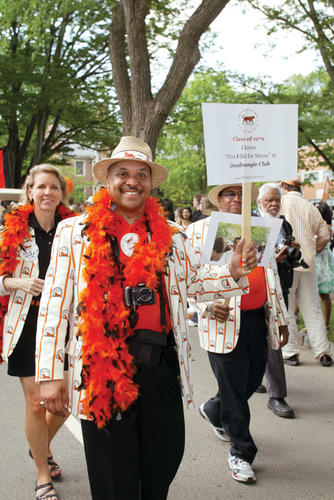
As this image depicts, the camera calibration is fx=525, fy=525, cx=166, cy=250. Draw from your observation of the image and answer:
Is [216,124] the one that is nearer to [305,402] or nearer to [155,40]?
[305,402]

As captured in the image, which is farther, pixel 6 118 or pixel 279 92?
pixel 6 118

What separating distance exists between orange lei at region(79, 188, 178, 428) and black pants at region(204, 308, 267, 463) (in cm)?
128

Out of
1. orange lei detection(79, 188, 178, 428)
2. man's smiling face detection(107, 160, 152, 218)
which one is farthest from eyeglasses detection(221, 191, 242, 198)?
orange lei detection(79, 188, 178, 428)

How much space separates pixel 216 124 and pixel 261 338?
5.26 feet

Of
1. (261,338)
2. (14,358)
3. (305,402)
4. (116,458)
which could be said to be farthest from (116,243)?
(305,402)

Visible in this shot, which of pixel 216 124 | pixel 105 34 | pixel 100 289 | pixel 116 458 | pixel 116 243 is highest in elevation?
pixel 105 34

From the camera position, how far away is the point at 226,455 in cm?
376

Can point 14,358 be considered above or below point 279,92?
below

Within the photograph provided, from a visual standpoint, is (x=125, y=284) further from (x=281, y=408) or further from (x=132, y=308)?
(x=281, y=408)

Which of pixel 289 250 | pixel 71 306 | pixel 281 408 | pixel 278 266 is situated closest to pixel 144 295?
pixel 71 306

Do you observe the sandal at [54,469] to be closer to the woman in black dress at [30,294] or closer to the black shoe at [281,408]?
the woman in black dress at [30,294]

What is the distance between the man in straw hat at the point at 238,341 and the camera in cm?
339

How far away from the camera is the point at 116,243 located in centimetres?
242

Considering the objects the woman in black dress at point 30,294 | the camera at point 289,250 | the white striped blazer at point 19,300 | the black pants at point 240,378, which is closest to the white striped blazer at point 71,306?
the woman in black dress at point 30,294
